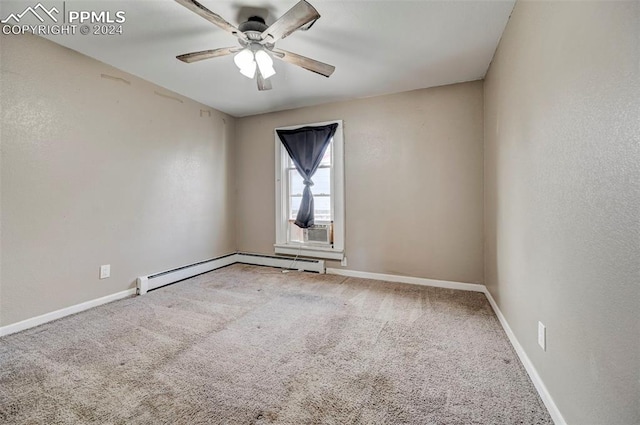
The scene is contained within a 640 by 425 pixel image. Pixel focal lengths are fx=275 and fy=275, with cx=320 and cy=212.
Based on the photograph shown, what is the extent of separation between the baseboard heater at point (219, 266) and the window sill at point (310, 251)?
0.09 meters

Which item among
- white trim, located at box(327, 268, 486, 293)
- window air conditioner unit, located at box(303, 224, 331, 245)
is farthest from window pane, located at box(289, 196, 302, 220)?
white trim, located at box(327, 268, 486, 293)

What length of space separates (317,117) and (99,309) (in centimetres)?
332

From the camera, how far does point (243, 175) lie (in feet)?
14.7

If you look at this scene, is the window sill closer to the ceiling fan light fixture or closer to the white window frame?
the white window frame

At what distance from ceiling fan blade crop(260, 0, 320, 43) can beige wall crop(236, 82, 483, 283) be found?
1891mm

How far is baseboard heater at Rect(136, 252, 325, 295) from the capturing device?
3125 millimetres

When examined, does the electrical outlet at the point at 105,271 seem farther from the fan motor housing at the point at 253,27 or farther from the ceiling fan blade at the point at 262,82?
the fan motor housing at the point at 253,27

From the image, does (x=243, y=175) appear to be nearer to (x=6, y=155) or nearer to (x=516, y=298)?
(x=6, y=155)

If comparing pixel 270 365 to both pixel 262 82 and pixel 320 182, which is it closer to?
pixel 262 82

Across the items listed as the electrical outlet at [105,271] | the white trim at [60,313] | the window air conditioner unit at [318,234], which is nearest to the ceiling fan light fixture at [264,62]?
the window air conditioner unit at [318,234]

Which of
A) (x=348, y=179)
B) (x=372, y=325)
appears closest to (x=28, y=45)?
(x=348, y=179)

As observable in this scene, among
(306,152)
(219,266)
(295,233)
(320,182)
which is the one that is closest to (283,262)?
(295,233)

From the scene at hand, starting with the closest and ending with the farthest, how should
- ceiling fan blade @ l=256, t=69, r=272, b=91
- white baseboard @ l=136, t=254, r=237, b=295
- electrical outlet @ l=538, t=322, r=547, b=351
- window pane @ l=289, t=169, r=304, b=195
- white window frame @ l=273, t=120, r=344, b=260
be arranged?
electrical outlet @ l=538, t=322, r=547, b=351
ceiling fan blade @ l=256, t=69, r=272, b=91
white baseboard @ l=136, t=254, r=237, b=295
white window frame @ l=273, t=120, r=344, b=260
window pane @ l=289, t=169, r=304, b=195

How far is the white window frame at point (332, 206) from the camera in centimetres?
373
